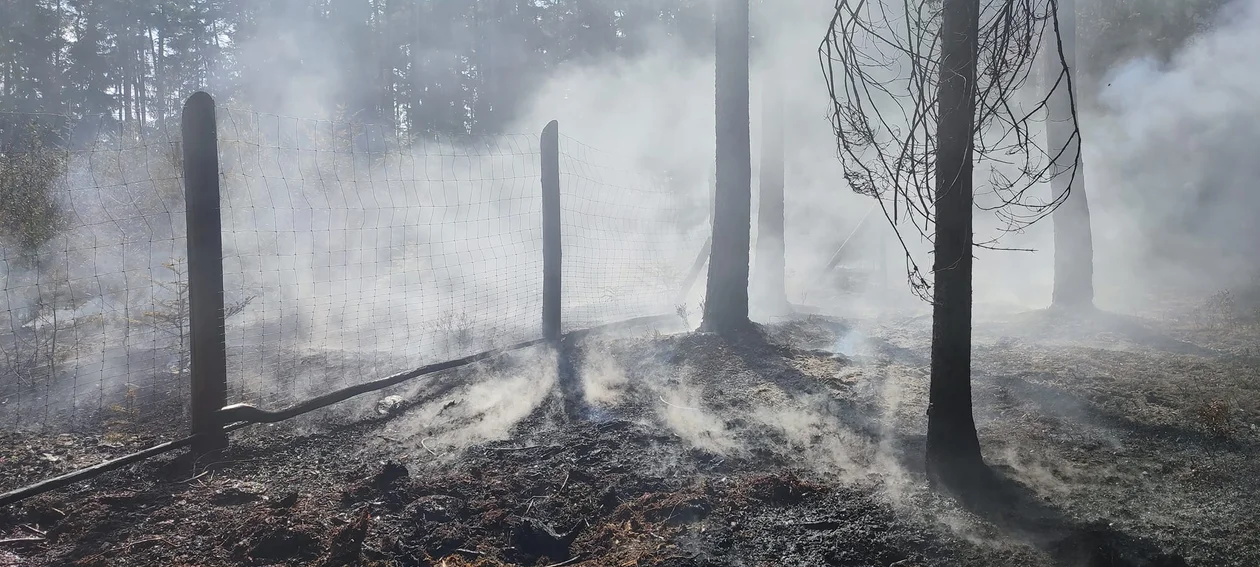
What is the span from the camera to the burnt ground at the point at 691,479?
2.81m

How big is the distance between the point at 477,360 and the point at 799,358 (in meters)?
2.60

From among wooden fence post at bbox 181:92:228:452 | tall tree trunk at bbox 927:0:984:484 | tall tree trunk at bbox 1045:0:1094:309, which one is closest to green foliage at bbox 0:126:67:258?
wooden fence post at bbox 181:92:228:452

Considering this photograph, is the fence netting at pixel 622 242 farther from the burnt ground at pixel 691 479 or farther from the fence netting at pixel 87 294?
the fence netting at pixel 87 294

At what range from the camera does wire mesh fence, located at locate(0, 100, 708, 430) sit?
5074 mm

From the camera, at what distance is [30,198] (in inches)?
300

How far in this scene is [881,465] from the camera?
3613 millimetres

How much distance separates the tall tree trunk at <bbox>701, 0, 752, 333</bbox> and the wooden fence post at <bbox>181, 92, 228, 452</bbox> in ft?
13.8

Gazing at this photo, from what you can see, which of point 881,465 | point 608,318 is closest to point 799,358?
point 881,465

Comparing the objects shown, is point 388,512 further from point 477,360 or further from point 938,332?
point 938,332

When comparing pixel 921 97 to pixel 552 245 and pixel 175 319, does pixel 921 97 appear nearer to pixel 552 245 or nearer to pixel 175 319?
pixel 552 245

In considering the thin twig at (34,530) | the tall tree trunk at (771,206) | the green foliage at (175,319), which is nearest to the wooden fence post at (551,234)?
the green foliage at (175,319)

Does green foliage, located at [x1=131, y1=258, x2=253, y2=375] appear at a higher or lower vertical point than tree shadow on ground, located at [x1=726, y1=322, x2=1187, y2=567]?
higher

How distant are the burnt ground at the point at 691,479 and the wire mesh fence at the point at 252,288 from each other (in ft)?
3.36

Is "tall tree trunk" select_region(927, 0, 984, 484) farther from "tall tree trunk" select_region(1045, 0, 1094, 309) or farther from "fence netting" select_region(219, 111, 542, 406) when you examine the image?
"tall tree trunk" select_region(1045, 0, 1094, 309)
